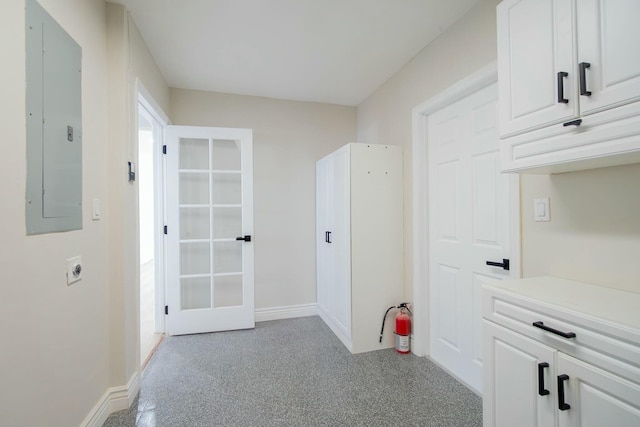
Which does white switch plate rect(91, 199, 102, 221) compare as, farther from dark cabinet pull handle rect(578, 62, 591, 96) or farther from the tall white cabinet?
dark cabinet pull handle rect(578, 62, 591, 96)

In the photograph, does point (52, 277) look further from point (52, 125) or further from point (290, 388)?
point (290, 388)

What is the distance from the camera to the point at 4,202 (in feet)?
3.37

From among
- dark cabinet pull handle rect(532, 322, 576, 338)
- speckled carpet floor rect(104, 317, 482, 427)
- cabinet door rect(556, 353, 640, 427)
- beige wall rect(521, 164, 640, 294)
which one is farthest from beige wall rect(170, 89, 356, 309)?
cabinet door rect(556, 353, 640, 427)

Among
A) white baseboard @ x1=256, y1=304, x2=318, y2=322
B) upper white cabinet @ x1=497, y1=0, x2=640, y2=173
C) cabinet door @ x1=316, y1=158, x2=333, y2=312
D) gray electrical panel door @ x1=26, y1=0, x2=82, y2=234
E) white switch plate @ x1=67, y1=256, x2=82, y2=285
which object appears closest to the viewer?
upper white cabinet @ x1=497, y1=0, x2=640, y2=173

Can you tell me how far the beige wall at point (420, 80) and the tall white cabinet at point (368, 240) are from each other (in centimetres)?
11

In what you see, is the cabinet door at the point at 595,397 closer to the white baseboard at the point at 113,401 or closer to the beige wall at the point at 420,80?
the beige wall at the point at 420,80

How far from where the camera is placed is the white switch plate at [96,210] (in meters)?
1.63

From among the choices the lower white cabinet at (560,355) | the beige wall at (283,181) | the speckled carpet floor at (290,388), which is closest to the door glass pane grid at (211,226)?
the beige wall at (283,181)

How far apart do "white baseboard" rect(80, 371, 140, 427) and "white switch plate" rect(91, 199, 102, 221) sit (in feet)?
3.63

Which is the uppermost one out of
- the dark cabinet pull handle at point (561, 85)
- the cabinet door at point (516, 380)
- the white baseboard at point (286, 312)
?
the dark cabinet pull handle at point (561, 85)

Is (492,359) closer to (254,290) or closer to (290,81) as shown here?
(254,290)

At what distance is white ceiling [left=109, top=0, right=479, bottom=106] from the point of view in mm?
1893

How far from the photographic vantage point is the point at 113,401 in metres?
1.79

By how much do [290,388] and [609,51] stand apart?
7.96 feet
